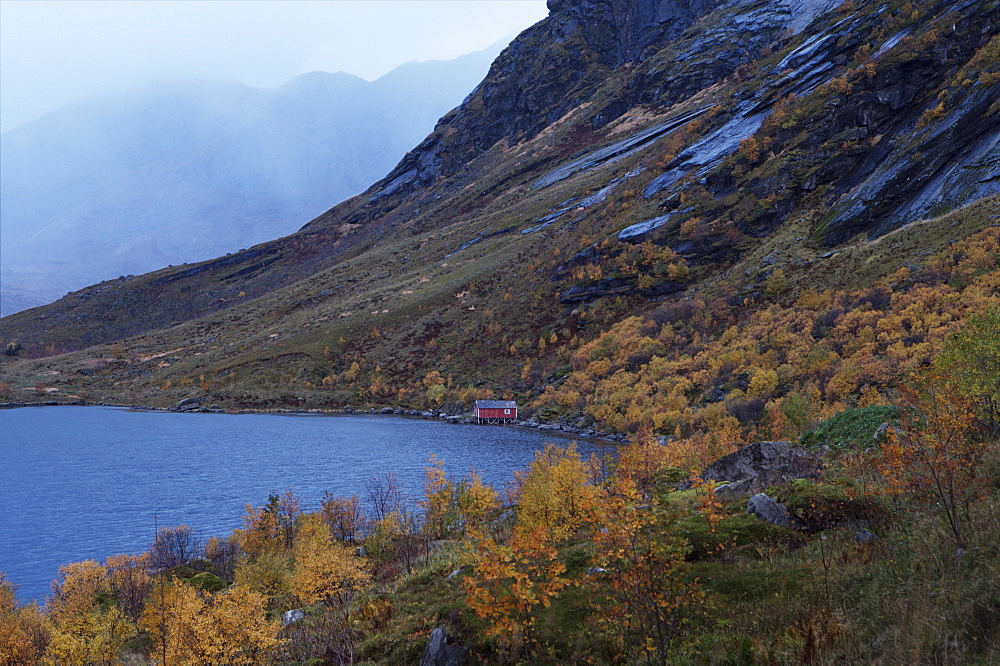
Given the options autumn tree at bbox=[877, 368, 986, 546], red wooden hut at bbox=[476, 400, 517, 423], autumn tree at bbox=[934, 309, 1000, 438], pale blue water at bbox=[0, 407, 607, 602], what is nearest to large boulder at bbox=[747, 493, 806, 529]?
autumn tree at bbox=[877, 368, 986, 546]

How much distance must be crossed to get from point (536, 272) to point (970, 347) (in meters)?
127

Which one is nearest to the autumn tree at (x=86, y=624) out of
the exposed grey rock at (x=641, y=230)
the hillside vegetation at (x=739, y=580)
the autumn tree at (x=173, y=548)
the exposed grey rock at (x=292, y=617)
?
the hillside vegetation at (x=739, y=580)

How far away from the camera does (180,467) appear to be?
76062 mm

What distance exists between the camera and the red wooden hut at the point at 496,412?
102062mm

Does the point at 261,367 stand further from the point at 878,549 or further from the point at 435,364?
the point at 878,549

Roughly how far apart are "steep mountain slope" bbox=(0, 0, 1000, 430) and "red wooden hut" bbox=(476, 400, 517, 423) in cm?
607

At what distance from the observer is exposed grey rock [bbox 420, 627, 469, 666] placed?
40.5 ft

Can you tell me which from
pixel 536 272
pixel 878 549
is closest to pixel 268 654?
pixel 878 549

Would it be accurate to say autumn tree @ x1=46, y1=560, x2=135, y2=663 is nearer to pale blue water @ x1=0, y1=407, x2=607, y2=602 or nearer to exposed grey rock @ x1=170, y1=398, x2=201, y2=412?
pale blue water @ x1=0, y1=407, x2=607, y2=602

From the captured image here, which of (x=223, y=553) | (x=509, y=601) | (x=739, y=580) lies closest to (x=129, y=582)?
(x=223, y=553)

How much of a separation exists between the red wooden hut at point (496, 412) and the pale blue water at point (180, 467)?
14.1 feet

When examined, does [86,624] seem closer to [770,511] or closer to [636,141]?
[770,511]

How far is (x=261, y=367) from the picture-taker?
139 m

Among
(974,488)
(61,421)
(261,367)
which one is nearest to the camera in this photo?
(974,488)
